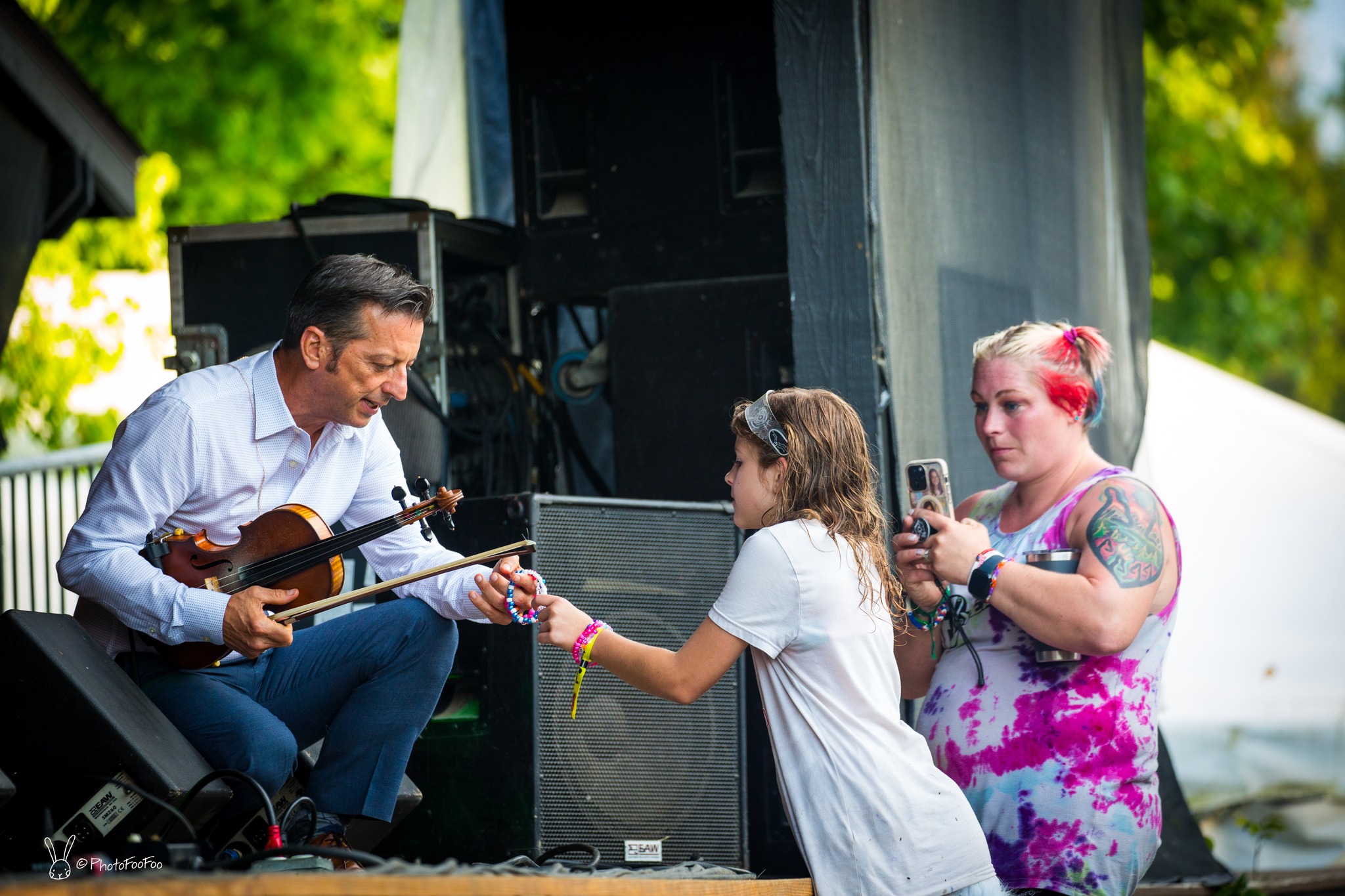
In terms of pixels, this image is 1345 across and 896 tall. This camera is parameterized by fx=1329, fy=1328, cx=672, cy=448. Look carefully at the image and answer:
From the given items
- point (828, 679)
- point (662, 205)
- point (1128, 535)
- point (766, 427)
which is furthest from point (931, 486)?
point (662, 205)

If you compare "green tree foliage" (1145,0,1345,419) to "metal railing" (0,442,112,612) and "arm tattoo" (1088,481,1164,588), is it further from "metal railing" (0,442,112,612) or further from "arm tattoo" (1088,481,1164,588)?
"arm tattoo" (1088,481,1164,588)

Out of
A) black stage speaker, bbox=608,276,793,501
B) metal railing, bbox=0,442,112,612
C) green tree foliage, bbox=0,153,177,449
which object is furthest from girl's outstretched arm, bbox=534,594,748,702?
green tree foliage, bbox=0,153,177,449

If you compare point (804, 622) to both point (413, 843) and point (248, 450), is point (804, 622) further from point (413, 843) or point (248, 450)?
point (413, 843)

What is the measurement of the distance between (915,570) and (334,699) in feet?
3.72

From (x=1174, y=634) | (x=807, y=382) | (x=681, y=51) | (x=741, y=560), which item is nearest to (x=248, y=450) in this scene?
(x=741, y=560)

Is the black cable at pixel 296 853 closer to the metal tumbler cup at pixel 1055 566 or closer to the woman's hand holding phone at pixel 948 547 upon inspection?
the woman's hand holding phone at pixel 948 547

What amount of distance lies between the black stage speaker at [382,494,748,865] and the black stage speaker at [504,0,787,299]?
954mm

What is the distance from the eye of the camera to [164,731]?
221cm

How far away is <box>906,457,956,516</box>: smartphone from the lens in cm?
258

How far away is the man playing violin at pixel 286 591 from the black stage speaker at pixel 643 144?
1.24 m

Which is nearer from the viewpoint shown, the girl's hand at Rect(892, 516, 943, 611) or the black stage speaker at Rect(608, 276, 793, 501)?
the girl's hand at Rect(892, 516, 943, 611)

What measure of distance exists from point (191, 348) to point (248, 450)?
1.49 meters

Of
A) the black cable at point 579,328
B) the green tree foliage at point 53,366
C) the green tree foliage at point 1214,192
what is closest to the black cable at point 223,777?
the black cable at point 579,328

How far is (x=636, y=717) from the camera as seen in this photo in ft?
9.66
